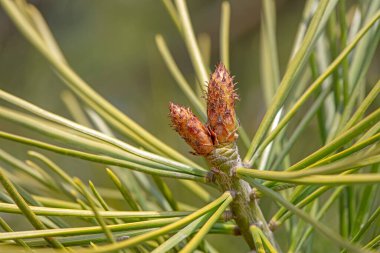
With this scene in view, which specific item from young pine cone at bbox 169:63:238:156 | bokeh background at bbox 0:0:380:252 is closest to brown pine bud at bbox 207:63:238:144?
young pine cone at bbox 169:63:238:156

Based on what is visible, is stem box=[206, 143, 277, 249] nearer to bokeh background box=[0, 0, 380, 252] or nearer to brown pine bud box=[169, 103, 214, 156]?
brown pine bud box=[169, 103, 214, 156]

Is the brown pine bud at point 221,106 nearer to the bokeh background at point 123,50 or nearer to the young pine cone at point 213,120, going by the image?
the young pine cone at point 213,120

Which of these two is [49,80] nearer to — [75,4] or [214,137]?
Answer: [75,4]

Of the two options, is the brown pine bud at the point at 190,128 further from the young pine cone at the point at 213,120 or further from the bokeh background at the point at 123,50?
the bokeh background at the point at 123,50

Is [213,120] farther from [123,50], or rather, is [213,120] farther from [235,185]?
[123,50]

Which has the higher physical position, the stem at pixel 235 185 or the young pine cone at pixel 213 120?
the young pine cone at pixel 213 120

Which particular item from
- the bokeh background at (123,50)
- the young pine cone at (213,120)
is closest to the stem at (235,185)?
the young pine cone at (213,120)

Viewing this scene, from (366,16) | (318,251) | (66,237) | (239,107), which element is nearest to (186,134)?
(66,237)

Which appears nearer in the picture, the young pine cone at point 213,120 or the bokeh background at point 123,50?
the young pine cone at point 213,120

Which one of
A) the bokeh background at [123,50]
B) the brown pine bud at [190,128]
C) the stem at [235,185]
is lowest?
the stem at [235,185]
